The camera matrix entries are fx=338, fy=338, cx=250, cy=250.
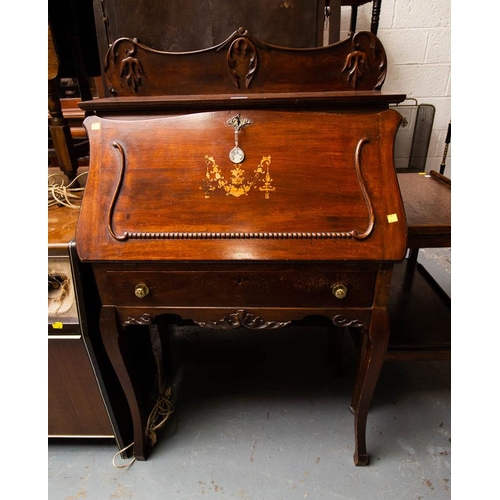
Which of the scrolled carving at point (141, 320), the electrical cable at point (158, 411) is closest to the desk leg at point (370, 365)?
the scrolled carving at point (141, 320)

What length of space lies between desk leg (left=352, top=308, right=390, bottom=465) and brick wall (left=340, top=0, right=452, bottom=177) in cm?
185

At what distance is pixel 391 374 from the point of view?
5.39ft

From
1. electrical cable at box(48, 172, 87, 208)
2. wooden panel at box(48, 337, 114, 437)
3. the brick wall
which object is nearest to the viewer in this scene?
wooden panel at box(48, 337, 114, 437)

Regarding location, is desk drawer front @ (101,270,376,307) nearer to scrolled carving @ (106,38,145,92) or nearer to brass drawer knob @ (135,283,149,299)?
brass drawer knob @ (135,283,149,299)

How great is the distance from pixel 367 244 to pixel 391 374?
104 cm

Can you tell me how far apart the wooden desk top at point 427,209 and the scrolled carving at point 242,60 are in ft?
2.37

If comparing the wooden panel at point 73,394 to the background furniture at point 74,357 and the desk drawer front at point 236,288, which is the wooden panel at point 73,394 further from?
the desk drawer front at point 236,288

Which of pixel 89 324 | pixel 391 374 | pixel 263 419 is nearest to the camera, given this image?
pixel 89 324

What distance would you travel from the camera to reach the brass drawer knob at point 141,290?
961 mm

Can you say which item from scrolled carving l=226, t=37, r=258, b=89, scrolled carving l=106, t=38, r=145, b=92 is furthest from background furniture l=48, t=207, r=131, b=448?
scrolled carving l=226, t=37, r=258, b=89

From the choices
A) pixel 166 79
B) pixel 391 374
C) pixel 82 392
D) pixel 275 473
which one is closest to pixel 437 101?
pixel 391 374

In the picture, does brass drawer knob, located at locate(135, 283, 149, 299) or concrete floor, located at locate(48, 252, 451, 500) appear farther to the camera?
concrete floor, located at locate(48, 252, 451, 500)

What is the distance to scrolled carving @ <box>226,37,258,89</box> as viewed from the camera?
3.48 ft

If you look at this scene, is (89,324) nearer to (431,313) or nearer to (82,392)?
(82,392)
